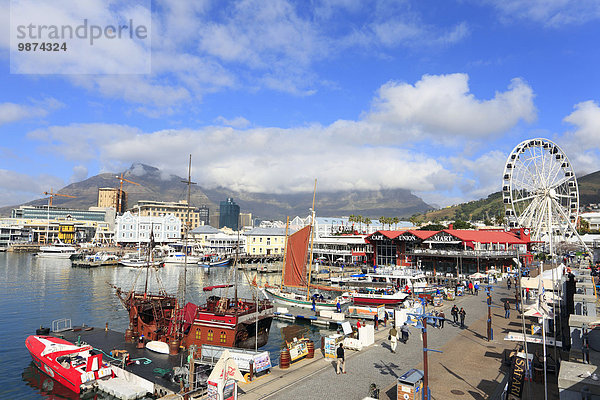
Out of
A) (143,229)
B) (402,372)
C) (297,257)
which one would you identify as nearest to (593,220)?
(297,257)

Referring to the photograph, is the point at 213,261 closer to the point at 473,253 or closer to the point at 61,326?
the point at 473,253

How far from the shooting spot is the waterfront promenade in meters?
16.7

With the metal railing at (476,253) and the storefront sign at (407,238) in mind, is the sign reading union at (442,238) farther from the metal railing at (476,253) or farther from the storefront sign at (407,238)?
the storefront sign at (407,238)

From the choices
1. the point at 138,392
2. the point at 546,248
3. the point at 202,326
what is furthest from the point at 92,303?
the point at 546,248

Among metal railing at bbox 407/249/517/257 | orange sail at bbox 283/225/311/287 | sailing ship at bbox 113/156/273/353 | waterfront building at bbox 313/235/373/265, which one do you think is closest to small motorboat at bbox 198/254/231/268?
waterfront building at bbox 313/235/373/265

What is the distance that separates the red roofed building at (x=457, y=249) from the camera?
6894 centimetres

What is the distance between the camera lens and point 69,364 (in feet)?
74.5

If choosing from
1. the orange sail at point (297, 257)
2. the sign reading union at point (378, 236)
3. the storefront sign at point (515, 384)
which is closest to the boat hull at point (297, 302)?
the orange sail at point (297, 257)

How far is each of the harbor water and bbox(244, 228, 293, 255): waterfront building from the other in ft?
99.0

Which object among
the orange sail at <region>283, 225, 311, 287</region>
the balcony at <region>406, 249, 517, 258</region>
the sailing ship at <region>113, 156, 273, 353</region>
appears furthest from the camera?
the balcony at <region>406, 249, 517, 258</region>

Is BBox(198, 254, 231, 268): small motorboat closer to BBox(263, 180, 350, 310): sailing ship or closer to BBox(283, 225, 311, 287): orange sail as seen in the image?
BBox(263, 180, 350, 310): sailing ship

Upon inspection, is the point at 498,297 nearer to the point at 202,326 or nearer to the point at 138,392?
the point at 202,326

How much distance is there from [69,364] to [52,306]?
30.8 metres

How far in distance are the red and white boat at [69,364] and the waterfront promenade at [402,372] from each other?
10429 mm
